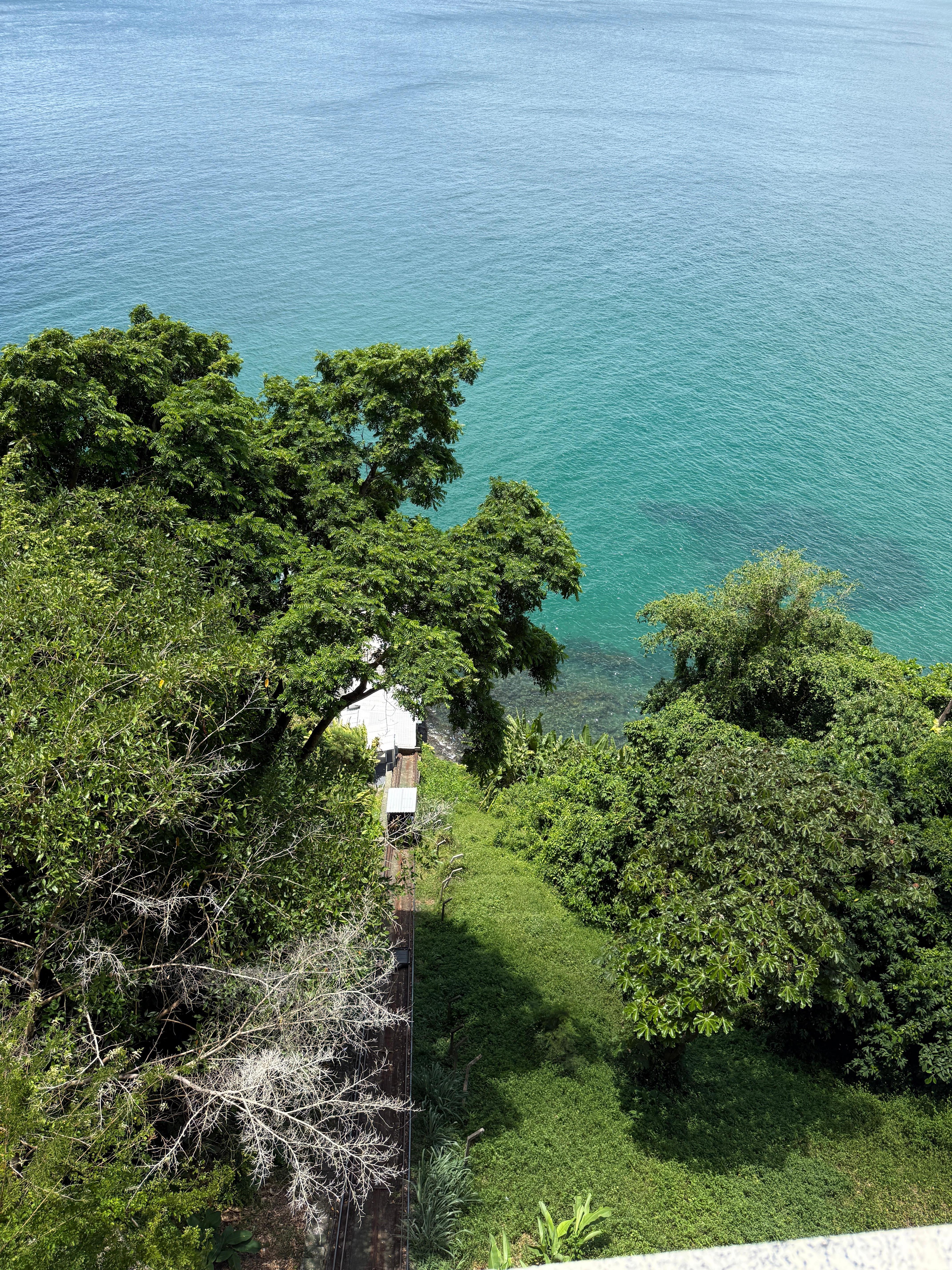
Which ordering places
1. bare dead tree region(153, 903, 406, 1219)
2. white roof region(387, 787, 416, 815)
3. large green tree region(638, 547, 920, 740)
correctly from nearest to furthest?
bare dead tree region(153, 903, 406, 1219) < white roof region(387, 787, 416, 815) < large green tree region(638, 547, 920, 740)

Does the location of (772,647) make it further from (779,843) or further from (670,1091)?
(670,1091)

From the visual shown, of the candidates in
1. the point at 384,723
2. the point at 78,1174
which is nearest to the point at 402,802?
the point at 384,723

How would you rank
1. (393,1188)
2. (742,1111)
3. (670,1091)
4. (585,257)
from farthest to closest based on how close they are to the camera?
(585,257) < (670,1091) < (742,1111) < (393,1188)

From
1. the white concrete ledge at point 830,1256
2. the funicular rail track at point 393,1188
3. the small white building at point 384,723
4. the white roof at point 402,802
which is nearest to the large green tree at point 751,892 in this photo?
the funicular rail track at point 393,1188

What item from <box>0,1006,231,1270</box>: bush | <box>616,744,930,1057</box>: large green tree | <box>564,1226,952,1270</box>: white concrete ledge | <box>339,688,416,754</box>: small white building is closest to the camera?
<box>564,1226,952,1270</box>: white concrete ledge

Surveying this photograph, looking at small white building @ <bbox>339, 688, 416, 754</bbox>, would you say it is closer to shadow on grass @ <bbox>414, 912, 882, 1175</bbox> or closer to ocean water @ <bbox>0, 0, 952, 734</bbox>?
ocean water @ <bbox>0, 0, 952, 734</bbox>

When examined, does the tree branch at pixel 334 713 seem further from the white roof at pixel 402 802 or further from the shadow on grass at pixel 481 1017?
the shadow on grass at pixel 481 1017

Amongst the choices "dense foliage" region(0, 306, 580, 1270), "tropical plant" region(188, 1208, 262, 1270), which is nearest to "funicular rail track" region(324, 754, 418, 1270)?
"dense foliage" region(0, 306, 580, 1270)
